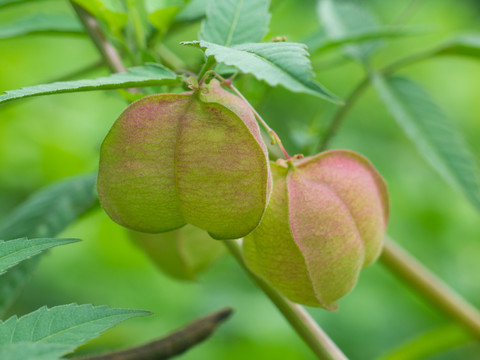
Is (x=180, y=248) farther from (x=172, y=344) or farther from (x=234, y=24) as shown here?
(x=234, y=24)

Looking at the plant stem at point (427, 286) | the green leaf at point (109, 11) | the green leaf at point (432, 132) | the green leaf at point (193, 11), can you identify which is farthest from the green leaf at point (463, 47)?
the green leaf at point (109, 11)

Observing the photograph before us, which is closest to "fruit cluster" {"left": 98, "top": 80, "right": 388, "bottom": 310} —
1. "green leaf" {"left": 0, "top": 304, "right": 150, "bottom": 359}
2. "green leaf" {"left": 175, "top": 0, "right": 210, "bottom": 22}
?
"green leaf" {"left": 0, "top": 304, "right": 150, "bottom": 359}

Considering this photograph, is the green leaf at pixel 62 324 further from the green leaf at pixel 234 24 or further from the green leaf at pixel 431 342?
the green leaf at pixel 431 342

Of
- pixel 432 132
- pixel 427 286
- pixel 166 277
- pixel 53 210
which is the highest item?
pixel 53 210

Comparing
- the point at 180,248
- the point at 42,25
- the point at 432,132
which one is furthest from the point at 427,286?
the point at 42,25

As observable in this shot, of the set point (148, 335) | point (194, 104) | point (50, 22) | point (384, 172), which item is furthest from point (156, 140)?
point (384, 172)
